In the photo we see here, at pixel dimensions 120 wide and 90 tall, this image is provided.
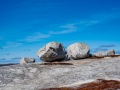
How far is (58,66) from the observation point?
195 ft

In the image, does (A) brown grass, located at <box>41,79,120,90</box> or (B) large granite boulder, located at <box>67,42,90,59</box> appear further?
(B) large granite boulder, located at <box>67,42,90,59</box>

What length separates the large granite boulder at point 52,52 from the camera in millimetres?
72500

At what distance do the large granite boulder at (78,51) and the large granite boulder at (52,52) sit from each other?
2.87 m

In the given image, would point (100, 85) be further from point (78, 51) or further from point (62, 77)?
point (78, 51)

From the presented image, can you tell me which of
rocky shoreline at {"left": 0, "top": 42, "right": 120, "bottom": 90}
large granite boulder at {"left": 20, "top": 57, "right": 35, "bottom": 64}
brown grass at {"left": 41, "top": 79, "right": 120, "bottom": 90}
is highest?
large granite boulder at {"left": 20, "top": 57, "right": 35, "bottom": 64}

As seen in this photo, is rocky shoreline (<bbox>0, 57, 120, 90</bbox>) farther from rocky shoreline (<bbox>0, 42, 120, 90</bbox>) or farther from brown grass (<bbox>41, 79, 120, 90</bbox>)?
brown grass (<bbox>41, 79, 120, 90</bbox>)

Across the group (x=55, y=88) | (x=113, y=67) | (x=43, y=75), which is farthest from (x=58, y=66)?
(x=55, y=88)

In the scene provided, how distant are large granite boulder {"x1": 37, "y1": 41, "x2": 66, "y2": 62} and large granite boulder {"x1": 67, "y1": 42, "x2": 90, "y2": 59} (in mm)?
2871

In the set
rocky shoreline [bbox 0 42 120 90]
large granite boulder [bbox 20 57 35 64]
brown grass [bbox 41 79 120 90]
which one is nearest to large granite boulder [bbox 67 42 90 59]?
large granite boulder [bbox 20 57 35 64]

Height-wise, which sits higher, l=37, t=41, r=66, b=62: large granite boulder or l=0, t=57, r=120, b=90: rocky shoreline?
l=37, t=41, r=66, b=62: large granite boulder

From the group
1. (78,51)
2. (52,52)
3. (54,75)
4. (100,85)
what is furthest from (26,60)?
(100,85)

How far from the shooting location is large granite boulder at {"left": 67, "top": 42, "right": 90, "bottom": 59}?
76037 millimetres

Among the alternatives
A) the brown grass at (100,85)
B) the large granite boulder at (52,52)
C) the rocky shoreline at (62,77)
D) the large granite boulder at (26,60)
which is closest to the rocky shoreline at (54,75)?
the rocky shoreline at (62,77)

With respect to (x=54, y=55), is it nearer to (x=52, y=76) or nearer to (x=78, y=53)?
(x=78, y=53)
